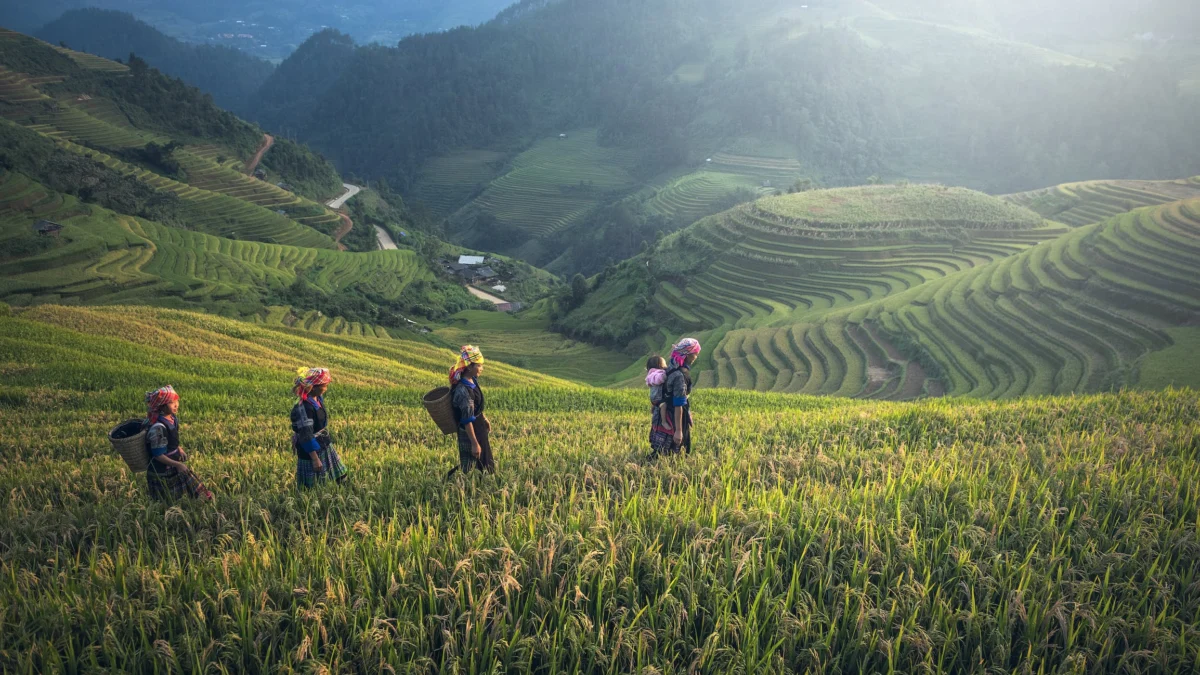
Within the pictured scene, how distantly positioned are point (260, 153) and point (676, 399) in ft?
354

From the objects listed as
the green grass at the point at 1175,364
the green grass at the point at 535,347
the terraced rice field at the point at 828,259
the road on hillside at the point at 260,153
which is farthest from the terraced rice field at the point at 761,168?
the green grass at the point at 1175,364

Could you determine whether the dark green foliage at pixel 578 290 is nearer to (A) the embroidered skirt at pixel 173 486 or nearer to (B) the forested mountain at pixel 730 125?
(B) the forested mountain at pixel 730 125

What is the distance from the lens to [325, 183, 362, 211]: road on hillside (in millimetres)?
94062

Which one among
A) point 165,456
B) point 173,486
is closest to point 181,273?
point 173,486

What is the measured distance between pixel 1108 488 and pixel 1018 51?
169949mm

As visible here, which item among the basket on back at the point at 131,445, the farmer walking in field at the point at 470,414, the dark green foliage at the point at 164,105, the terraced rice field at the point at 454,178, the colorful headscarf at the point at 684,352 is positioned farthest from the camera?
the terraced rice field at the point at 454,178

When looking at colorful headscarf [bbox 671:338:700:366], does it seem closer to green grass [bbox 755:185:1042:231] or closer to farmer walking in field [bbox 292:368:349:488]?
farmer walking in field [bbox 292:368:349:488]

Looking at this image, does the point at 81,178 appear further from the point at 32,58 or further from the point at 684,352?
the point at 684,352

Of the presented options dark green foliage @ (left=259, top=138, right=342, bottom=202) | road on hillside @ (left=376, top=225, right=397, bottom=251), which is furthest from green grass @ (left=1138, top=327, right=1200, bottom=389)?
dark green foliage @ (left=259, top=138, right=342, bottom=202)

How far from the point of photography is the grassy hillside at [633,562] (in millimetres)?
3324

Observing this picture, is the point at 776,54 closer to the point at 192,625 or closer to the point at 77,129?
the point at 77,129

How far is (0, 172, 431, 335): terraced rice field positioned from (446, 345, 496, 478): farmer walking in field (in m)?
29.1

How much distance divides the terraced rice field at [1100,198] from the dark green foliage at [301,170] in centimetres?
9045

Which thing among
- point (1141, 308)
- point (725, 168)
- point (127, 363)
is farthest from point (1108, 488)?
point (725, 168)
